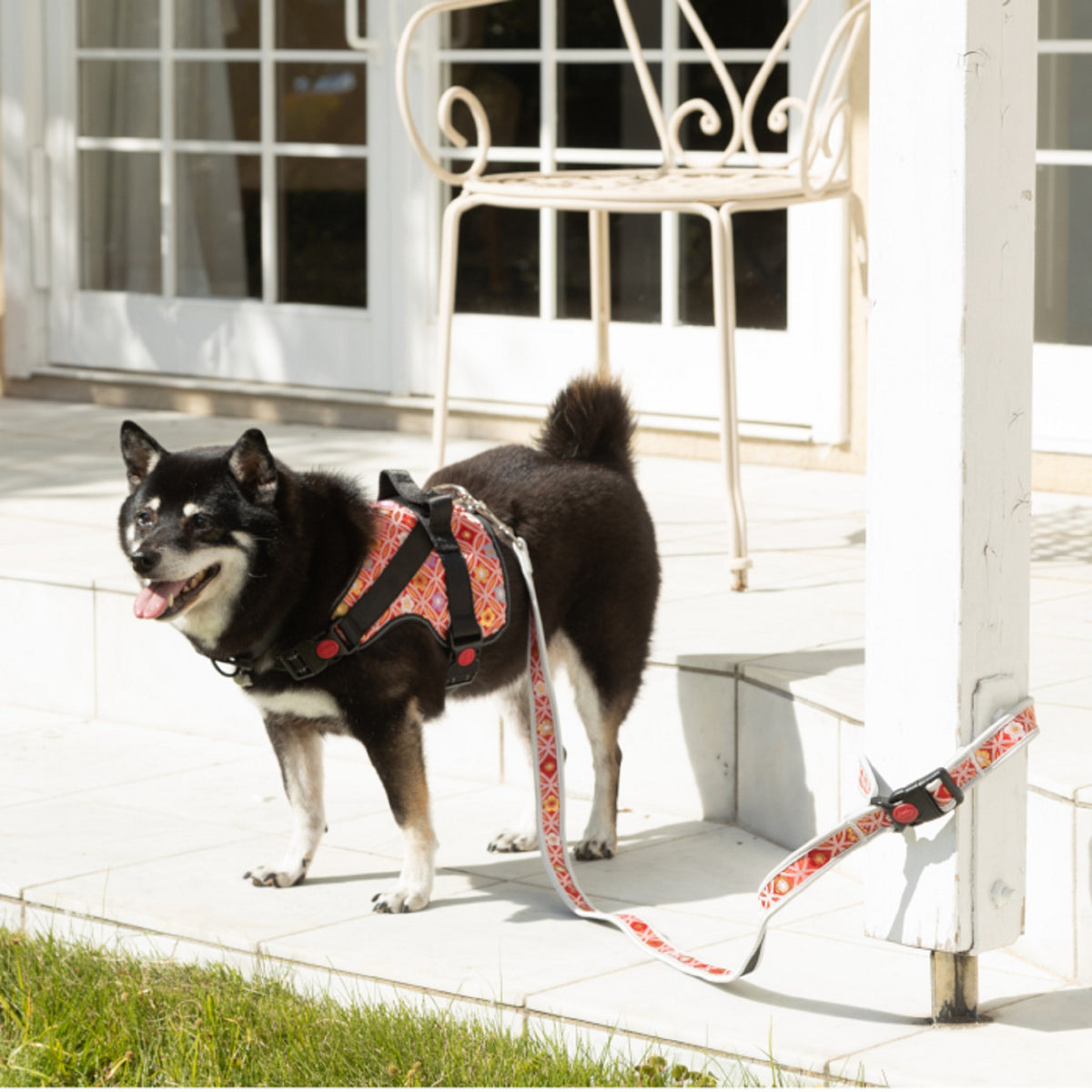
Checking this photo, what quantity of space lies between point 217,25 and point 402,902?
5368 millimetres

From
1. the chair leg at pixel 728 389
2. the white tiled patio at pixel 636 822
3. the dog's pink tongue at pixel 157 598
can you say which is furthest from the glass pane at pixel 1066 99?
the dog's pink tongue at pixel 157 598

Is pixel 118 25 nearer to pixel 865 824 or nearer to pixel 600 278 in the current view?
pixel 600 278

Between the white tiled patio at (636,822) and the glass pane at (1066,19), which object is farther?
the glass pane at (1066,19)

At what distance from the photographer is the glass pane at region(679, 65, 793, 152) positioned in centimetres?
670

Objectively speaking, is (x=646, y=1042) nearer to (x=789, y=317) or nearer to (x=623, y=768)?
(x=623, y=768)

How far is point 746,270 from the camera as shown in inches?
267

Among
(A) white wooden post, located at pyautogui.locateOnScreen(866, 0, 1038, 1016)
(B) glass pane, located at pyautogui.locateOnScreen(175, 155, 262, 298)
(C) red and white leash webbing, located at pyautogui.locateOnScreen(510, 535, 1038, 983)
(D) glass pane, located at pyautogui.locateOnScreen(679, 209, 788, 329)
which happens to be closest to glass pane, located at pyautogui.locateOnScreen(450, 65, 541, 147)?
(D) glass pane, located at pyautogui.locateOnScreen(679, 209, 788, 329)

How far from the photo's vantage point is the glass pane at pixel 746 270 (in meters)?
6.69

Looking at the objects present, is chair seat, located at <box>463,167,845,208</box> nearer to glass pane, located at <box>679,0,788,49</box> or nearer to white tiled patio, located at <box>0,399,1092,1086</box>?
white tiled patio, located at <box>0,399,1092,1086</box>

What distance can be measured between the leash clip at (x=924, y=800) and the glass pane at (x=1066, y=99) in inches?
141

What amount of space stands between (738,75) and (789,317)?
837mm

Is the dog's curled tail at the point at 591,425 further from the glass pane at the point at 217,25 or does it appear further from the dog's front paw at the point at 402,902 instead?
the glass pane at the point at 217,25

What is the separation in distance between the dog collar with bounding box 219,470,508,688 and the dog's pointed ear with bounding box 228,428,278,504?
0.22 metres

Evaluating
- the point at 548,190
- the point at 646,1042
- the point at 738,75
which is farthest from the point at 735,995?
the point at 738,75
